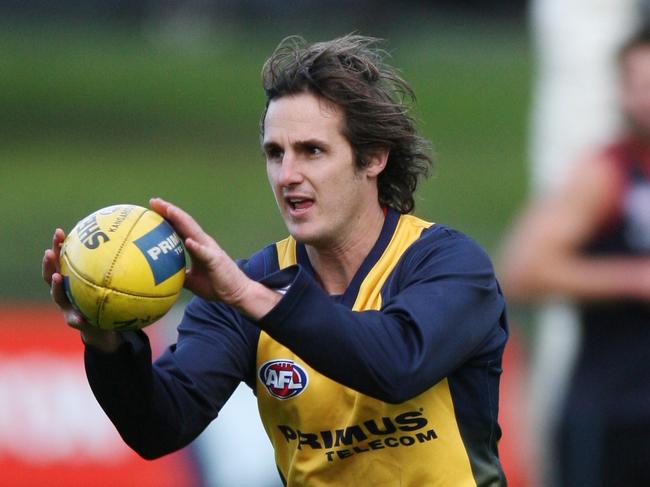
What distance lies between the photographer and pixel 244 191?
2155 cm

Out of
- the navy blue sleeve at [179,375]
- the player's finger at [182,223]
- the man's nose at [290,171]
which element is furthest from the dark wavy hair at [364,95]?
the player's finger at [182,223]

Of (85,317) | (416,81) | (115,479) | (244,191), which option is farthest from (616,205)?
(416,81)

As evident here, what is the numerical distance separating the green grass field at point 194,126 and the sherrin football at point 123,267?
39.4 ft

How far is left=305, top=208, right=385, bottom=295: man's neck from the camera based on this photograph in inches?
193

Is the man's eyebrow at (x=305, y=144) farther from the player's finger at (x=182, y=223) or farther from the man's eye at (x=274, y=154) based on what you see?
the player's finger at (x=182, y=223)

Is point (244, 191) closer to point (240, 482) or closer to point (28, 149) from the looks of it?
point (28, 149)

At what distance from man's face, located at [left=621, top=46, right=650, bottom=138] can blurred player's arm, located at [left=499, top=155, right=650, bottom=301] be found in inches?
8.0

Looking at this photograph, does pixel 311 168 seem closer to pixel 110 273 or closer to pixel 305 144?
pixel 305 144

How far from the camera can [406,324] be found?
172 inches

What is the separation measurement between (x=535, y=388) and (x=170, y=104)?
18.9 m

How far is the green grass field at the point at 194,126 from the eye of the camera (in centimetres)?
1986

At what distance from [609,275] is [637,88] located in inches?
30.4

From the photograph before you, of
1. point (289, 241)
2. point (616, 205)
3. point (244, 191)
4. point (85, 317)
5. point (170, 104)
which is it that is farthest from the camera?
point (170, 104)

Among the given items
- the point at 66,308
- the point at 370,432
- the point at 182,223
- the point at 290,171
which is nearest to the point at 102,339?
the point at 66,308
